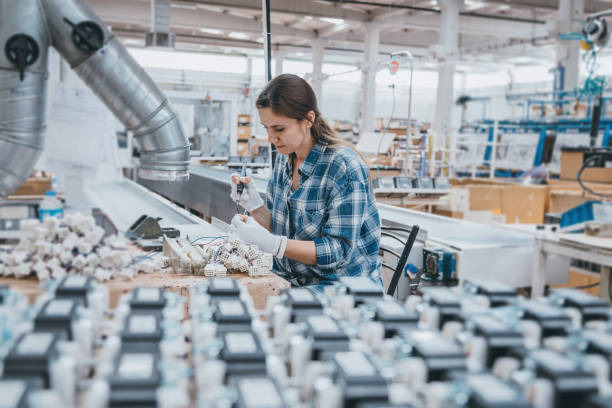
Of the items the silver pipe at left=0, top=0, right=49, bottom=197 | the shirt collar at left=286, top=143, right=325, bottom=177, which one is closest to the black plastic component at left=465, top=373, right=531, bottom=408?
the shirt collar at left=286, top=143, right=325, bottom=177

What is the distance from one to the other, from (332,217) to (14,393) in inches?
47.5

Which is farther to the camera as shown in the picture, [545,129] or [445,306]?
[545,129]

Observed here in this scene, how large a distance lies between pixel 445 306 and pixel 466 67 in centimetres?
2054

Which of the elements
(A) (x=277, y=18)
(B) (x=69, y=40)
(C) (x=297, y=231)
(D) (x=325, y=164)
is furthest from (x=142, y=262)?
(A) (x=277, y=18)

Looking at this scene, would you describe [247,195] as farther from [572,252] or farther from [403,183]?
[403,183]

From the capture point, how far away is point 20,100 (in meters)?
2.12

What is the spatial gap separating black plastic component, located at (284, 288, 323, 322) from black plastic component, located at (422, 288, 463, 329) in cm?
20

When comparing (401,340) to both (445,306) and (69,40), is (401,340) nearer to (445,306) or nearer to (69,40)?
(445,306)

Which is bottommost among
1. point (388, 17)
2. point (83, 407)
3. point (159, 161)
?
point (83, 407)

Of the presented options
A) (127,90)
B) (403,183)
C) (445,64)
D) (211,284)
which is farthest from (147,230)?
(445,64)

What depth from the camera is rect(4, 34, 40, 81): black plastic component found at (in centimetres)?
202

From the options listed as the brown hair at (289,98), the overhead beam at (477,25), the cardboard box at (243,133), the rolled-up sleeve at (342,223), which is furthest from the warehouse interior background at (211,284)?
the overhead beam at (477,25)

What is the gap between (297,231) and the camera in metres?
1.89

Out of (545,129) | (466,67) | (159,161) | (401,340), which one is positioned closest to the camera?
(401,340)
